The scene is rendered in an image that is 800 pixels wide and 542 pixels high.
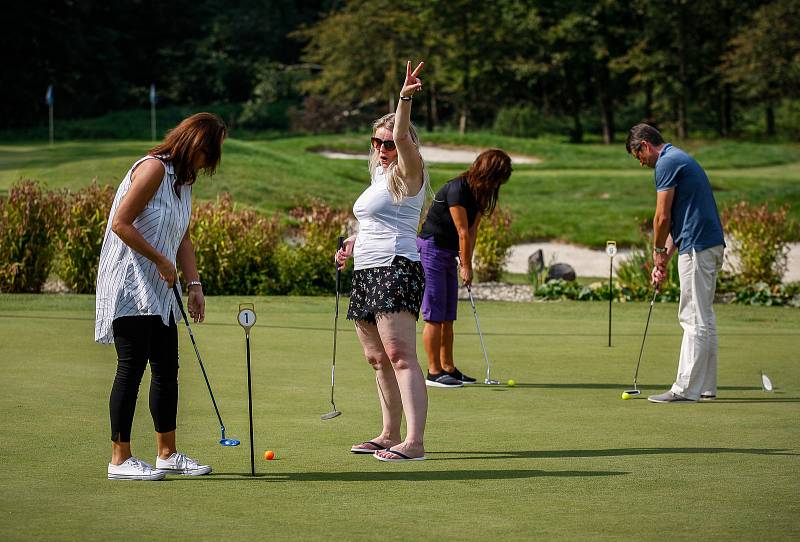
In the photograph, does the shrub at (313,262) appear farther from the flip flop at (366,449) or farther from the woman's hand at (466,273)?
the flip flop at (366,449)

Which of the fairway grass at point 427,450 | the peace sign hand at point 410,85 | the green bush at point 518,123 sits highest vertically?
the green bush at point 518,123

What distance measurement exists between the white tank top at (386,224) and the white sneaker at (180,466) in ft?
4.30

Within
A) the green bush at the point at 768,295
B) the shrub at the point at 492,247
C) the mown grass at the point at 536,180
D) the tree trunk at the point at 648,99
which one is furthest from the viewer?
the tree trunk at the point at 648,99

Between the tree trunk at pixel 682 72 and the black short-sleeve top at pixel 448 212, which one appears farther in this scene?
the tree trunk at pixel 682 72

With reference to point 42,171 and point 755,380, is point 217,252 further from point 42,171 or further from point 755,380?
point 42,171

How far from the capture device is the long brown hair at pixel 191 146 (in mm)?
5848

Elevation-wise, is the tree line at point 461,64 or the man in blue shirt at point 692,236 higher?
the tree line at point 461,64

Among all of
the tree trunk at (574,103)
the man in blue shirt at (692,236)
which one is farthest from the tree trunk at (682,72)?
the man in blue shirt at (692,236)

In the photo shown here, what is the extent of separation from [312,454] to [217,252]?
32.7ft

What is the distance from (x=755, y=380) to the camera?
9.53 m

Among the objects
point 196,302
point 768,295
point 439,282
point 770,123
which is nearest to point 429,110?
point 770,123

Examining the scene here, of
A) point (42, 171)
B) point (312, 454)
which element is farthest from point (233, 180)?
point (312, 454)

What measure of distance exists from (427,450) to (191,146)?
2.08 meters

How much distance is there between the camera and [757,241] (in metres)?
17.0
